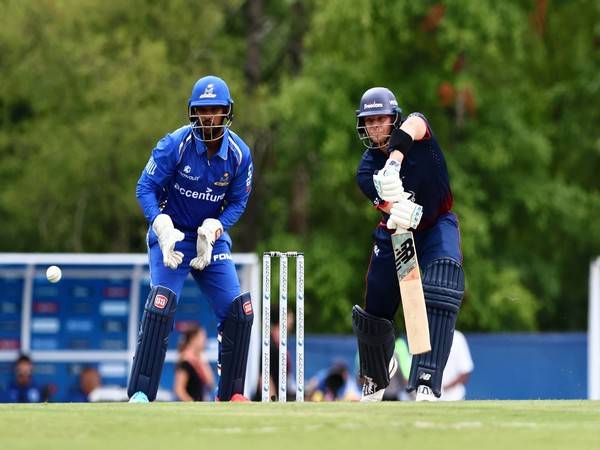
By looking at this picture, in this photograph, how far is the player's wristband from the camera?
30.7 ft

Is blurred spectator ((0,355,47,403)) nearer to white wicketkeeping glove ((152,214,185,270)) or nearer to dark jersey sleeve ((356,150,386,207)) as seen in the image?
white wicketkeeping glove ((152,214,185,270))

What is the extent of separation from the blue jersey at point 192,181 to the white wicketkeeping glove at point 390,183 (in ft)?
3.95

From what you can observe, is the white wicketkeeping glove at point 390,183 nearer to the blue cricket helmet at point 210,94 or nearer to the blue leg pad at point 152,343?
the blue cricket helmet at point 210,94

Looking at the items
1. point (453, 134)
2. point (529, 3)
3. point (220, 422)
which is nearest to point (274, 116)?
point (453, 134)

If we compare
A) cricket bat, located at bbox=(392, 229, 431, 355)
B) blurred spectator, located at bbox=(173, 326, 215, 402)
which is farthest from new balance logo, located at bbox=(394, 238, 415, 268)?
blurred spectator, located at bbox=(173, 326, 215, 402)

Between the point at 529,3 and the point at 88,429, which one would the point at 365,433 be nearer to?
the point at 88,429

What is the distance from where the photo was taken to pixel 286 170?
97.5 feet

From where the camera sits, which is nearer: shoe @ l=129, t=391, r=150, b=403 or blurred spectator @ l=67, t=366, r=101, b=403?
shoe @ l=129, t=391, r=150, b=403

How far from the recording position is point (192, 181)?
998 cm

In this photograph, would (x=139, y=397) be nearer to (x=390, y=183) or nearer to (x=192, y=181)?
(x=192, y=181)

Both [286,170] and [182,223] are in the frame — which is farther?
[286,170]

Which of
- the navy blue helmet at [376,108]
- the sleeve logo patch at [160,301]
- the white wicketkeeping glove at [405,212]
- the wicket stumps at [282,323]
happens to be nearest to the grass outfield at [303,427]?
the white wicketkeeping glove at [405,212]

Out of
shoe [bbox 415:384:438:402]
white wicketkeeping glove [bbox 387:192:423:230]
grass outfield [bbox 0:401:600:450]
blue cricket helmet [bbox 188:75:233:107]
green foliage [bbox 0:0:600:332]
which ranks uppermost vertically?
green foliage [bbox 0:0:600:332]

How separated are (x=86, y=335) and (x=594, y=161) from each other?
41.9 ft
